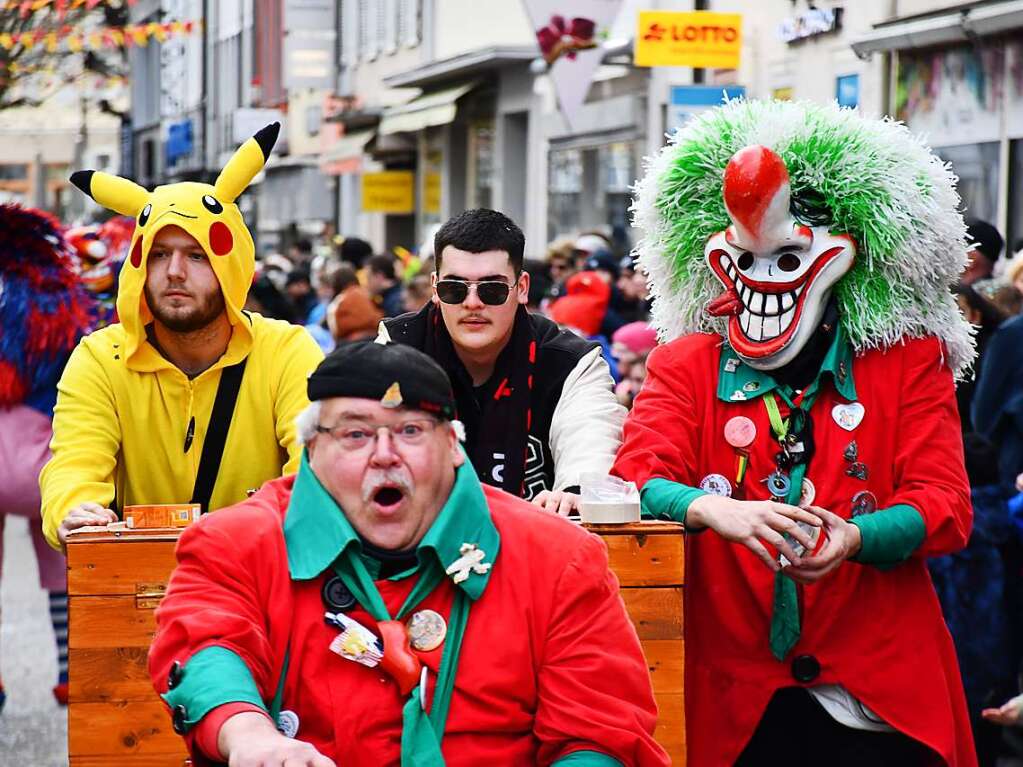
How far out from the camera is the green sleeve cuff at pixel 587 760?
11.0 feet

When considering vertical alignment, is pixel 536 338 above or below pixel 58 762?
above

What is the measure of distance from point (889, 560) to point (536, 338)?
4.38ft

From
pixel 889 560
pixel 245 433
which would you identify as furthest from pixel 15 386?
pixel 889 560

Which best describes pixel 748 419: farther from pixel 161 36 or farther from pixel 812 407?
pixel 161 36

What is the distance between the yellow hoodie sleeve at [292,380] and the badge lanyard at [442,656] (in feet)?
5.74

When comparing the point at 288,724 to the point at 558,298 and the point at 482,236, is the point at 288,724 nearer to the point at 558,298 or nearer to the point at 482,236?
the point at 482,236

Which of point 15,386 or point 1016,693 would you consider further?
point 15,386

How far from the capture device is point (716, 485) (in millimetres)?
4449

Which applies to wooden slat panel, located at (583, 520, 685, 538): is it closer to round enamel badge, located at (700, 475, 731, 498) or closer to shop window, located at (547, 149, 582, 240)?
round enamel badge, located at (700, 475, 731, 498)

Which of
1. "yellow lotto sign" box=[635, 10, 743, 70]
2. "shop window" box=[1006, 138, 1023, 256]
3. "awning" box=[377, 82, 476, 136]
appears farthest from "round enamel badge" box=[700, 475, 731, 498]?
"awning" box=[377, 82, 476, 136]

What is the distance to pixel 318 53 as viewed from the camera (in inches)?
1415

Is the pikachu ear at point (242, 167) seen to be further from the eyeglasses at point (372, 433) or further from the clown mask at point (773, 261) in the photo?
the eyeglasses at point (372, 433)

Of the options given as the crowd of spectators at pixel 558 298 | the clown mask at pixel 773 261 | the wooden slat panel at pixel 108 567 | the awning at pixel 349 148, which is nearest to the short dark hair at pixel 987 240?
the crowd of spectators at pixel 558 298

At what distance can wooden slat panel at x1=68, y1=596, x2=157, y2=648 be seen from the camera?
4.25m
